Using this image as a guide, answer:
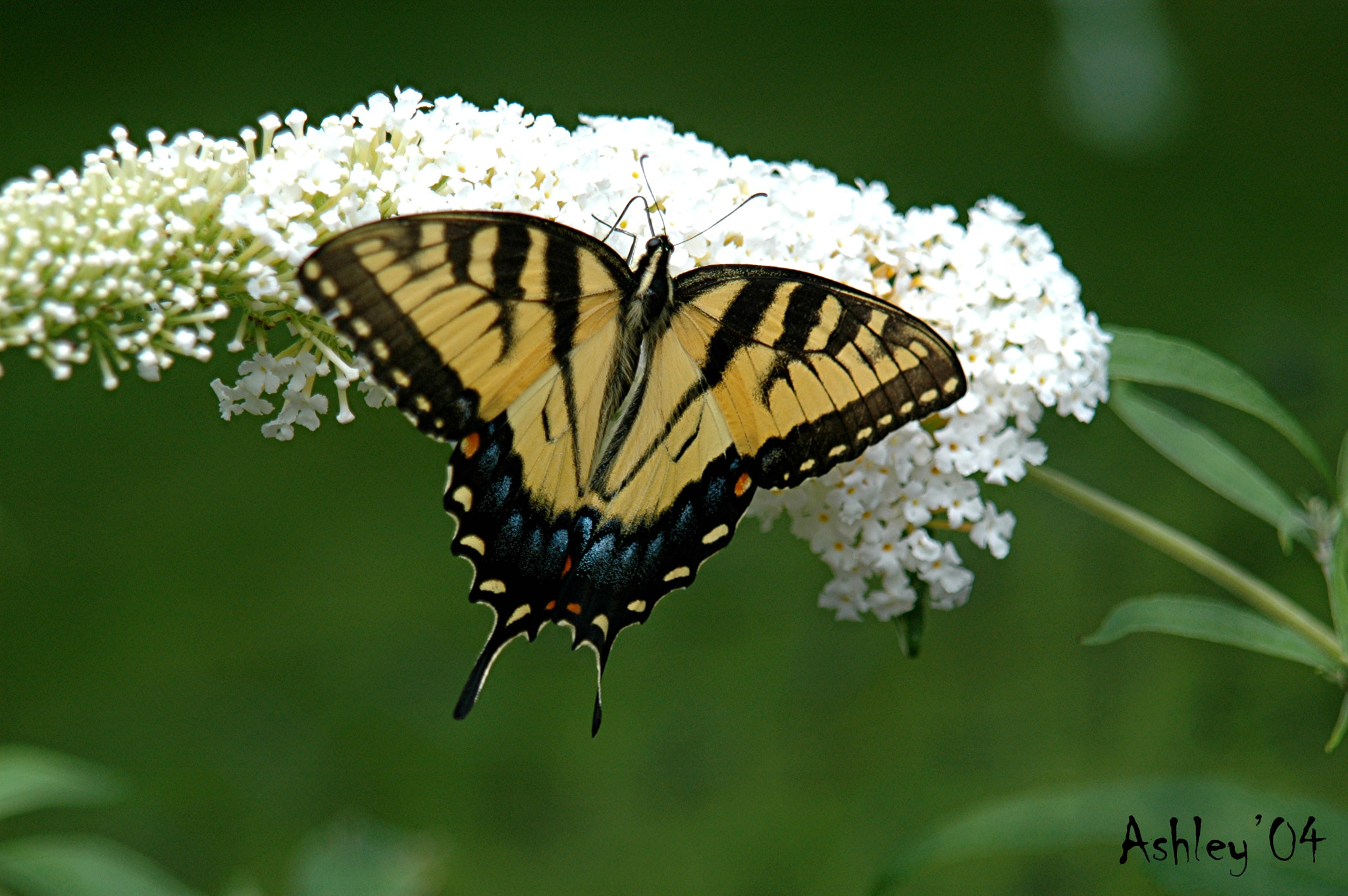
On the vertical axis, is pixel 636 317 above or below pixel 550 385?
above

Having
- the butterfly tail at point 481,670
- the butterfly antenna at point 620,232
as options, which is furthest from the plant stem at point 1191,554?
the butterfly tail at point 481,670

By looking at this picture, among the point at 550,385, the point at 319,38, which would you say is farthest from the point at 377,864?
the point at 319,38

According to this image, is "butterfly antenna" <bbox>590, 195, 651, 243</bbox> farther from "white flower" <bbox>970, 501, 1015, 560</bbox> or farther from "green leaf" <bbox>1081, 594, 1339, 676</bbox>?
"green leaf" <bbox>1081, 594, 1339, 676</bbox>

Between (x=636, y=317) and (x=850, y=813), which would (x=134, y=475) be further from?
(x=636, y=317)

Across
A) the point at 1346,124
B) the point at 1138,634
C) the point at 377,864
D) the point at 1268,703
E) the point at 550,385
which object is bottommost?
the point at 377,864

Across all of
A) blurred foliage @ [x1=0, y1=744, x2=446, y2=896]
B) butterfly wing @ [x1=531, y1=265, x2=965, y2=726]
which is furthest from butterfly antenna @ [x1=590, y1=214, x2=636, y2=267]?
blurred foliage @ [x1=0, y1=744, x2=446, y2=896]

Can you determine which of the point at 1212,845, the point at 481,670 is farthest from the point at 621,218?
the point at 1212,845
